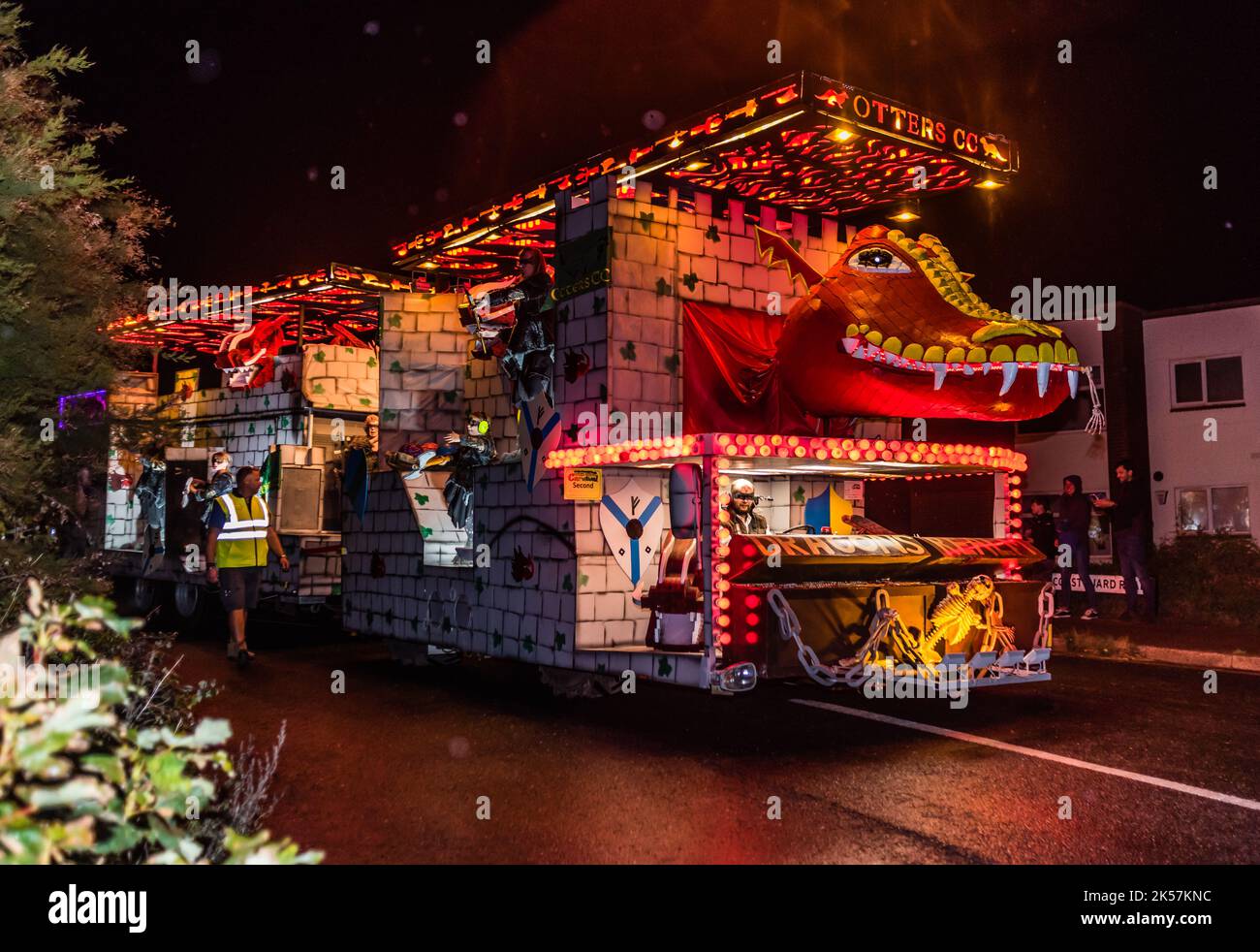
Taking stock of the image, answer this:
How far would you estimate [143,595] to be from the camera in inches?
605

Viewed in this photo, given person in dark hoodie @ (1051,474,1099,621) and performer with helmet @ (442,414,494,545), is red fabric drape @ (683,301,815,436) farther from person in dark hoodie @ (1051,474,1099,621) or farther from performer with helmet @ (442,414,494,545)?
person in dark hoodie @ (1051,474,1099,621)

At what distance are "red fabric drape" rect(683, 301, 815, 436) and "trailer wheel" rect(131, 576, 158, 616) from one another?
10.3 m

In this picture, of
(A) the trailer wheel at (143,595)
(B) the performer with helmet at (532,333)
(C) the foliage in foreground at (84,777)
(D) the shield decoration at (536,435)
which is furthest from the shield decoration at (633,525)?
(A) the trailer wheel at (143,595)

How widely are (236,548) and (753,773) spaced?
656 cm

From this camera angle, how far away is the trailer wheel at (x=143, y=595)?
15.2 m

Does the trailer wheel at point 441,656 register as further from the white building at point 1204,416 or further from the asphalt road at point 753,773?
the white building at point 1204,416

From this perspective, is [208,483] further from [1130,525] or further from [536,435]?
→ [1130,525]

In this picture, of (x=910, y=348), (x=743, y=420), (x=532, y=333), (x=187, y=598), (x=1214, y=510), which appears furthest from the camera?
(x=1214, y=510)

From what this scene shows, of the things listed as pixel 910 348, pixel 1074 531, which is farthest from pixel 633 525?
pixel 1074 531

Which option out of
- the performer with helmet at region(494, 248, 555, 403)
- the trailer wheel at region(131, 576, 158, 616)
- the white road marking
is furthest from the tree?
the trailer wheel at region(131, 576, 158, 616)

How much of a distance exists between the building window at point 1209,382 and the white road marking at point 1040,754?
18.2 meters

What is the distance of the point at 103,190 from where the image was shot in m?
6.04
